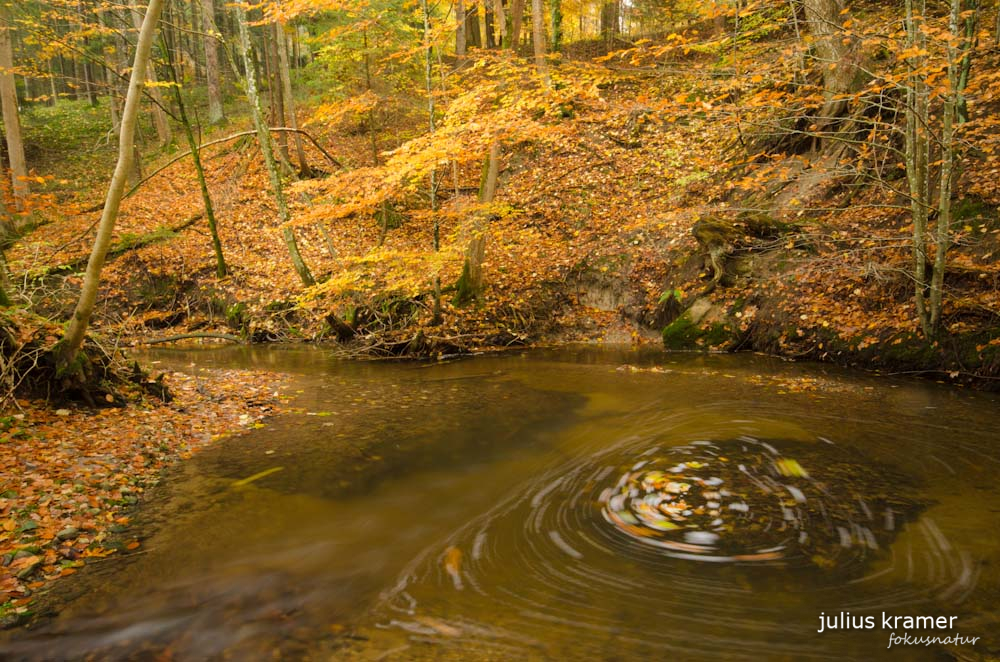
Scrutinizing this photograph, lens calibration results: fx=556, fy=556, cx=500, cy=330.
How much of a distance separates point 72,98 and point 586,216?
42629mm

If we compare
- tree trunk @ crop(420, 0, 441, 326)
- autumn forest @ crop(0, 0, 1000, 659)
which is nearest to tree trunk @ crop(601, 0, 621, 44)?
autumn forest @ crop(0, 0, 1000, 659)

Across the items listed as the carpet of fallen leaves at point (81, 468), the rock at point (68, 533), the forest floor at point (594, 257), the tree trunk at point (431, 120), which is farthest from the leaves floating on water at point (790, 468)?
the tree trunk at point (431, 120)

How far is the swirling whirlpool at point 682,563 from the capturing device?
3.16 metres

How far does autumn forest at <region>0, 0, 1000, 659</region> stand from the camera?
4328mm

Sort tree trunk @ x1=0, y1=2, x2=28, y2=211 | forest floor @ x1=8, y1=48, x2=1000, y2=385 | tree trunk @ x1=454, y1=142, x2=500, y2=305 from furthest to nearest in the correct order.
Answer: tree trunk @ x1=0, y1=2, x2=28, y2=211
tree trunk @ x1=454, y1=142, x2=500, y2=305
forest floor @ x1=8, y1=48, x2=1000, y2=385

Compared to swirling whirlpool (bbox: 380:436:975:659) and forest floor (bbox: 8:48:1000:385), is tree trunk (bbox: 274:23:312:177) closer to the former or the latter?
forest floor (bbox: 8:48:1000:385)

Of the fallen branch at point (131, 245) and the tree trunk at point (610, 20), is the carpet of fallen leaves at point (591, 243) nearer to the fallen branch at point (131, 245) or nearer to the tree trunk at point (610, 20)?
the fallen branch at point (131, 245)

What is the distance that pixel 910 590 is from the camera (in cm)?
337

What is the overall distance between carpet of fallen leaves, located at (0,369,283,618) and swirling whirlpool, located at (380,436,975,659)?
2468 mm

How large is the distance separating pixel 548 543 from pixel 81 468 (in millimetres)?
4424

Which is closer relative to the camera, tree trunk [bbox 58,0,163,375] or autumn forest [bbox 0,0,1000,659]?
autumn forest [bbox 0,0,1000,659]

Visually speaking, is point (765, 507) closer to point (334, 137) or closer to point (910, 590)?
point (910, 590)

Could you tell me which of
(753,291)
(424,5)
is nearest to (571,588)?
(753,291)

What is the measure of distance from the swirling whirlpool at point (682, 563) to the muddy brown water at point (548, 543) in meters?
0.02
